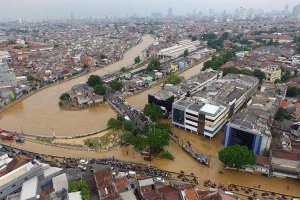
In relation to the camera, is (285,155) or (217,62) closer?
(285,155)

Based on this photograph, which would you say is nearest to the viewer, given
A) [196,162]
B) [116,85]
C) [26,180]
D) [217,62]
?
[26,180]

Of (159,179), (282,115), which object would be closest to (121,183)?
(159,179)

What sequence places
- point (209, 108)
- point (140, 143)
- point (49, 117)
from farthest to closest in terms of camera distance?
point (49, 117), point (209, 108), point (140, 143)

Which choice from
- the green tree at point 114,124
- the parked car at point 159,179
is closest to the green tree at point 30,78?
the green tree at point 114,124

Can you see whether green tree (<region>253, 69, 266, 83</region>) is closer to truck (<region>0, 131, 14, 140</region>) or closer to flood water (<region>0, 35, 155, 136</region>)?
flood water (<region>0, 35, 155, 136</region>)

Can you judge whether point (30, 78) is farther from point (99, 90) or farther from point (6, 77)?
point (99, 90)

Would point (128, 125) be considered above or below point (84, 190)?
below

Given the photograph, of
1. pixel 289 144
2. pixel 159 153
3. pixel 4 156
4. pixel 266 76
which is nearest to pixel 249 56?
pixel 266 76
